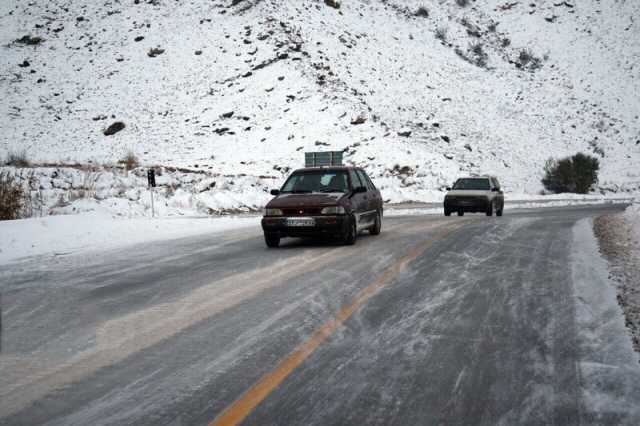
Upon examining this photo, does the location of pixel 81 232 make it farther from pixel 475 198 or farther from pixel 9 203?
pixel 475 198

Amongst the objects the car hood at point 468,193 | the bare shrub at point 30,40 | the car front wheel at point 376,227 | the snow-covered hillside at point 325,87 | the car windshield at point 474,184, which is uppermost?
the bare shrub at point 30,40

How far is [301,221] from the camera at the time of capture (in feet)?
37.7

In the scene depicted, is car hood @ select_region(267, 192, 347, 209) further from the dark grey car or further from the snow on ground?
the dark grey car

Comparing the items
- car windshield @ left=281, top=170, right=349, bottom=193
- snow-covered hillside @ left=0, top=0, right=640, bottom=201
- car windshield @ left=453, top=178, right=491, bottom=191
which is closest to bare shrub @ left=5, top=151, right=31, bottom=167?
snow-covered hillside @ left=0, top=0, right=640, bottom=201

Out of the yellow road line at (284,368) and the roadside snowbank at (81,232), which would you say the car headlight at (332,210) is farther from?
the roadside snowbank at (81,232)

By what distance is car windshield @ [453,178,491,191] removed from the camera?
2177 cm

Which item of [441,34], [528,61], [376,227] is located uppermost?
[441,34]

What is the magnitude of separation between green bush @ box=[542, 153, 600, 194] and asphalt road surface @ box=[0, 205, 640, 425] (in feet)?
123

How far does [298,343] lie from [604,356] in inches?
98.7

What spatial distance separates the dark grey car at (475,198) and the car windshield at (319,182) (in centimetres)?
968

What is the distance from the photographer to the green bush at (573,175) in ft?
144

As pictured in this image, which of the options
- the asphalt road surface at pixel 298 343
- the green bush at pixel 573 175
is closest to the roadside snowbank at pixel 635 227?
the asphalt road surface at pixel 298 343

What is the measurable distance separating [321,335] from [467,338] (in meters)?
1.32

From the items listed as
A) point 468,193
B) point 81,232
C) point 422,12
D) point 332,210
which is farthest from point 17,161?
point 422,12
